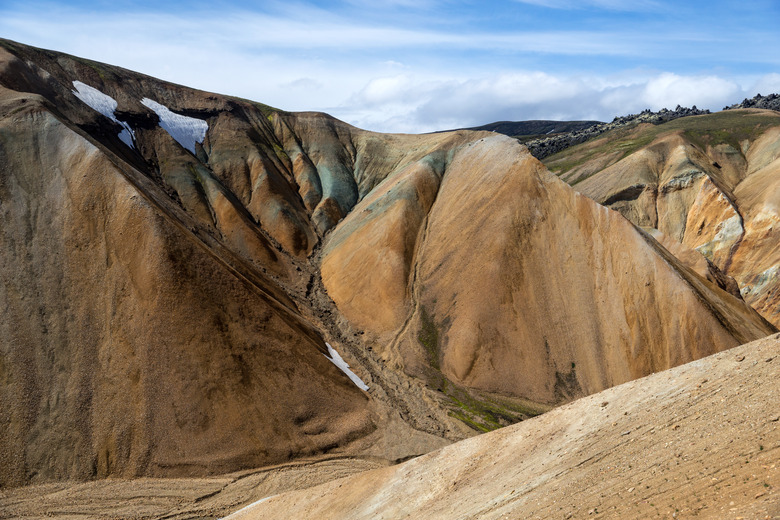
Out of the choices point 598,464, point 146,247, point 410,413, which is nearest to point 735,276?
point 410,413

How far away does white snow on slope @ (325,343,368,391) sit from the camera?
39347 mm

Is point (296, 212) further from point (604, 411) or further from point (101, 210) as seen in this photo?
point (604, 411)

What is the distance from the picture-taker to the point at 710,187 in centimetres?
6862

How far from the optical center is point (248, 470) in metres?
30.2

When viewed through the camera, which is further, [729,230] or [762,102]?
[762,102]

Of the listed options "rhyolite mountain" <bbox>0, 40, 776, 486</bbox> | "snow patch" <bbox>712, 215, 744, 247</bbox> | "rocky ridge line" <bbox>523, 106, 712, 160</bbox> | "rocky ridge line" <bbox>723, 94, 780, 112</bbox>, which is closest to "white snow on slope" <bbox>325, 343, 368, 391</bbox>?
"rhyolite mountain" <bbox>0, 40, 776, 486</bbox>

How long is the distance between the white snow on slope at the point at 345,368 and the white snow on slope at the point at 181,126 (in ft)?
143

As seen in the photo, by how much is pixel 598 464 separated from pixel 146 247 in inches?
1243

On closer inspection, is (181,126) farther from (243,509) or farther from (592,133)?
(592,133)

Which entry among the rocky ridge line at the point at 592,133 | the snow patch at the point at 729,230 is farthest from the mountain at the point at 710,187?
the rocky ridge line at the point at 592,133

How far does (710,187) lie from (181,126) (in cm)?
7289

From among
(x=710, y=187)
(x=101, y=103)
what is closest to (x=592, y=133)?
(x=710, y=187)

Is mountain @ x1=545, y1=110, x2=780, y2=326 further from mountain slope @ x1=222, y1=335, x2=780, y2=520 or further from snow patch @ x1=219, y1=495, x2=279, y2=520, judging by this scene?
snow patch @ x1=219, y1=495, x2=279, y2=520

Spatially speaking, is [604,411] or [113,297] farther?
[113,297]
